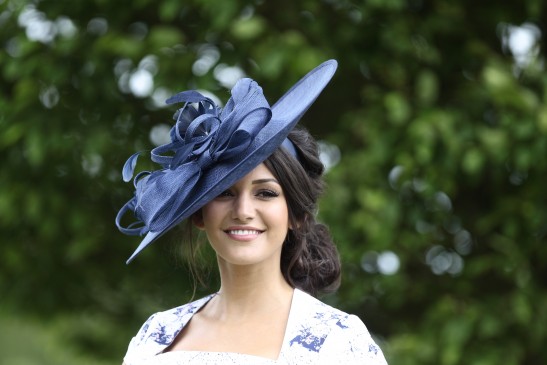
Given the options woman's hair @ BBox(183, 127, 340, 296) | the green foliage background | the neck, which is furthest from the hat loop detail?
the green foliage background

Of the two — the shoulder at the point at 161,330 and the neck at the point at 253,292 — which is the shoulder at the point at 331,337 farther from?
the shoulder at the point at 161,330

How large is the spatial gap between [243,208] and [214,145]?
0.15 meters

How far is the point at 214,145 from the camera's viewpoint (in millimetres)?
2658

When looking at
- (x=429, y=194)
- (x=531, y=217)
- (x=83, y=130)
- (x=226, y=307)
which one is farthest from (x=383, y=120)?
(x=226, y=307)

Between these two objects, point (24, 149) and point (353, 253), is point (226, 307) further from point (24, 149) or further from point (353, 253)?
point (24, 149)

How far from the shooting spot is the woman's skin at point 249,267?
105 inches

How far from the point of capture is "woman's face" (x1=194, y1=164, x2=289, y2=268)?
2660mm

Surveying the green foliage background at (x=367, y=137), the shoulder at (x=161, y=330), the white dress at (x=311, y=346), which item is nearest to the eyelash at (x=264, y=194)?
the white dress at (x=311, y=346)

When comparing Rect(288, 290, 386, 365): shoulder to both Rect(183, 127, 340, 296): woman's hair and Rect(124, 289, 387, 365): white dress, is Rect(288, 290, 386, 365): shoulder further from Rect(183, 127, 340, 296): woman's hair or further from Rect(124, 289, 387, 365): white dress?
Rect(183, 127, 340, 296): woman's hair

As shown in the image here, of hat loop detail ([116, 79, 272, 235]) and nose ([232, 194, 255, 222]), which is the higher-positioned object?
hat loop detail ([116, 79, 272, 235])

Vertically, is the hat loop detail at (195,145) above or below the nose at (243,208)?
above

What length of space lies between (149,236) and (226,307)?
0.80 ft

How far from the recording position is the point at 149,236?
2785 millimetres

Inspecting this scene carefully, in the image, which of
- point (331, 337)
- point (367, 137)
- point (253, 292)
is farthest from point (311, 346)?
point (367, 137)
